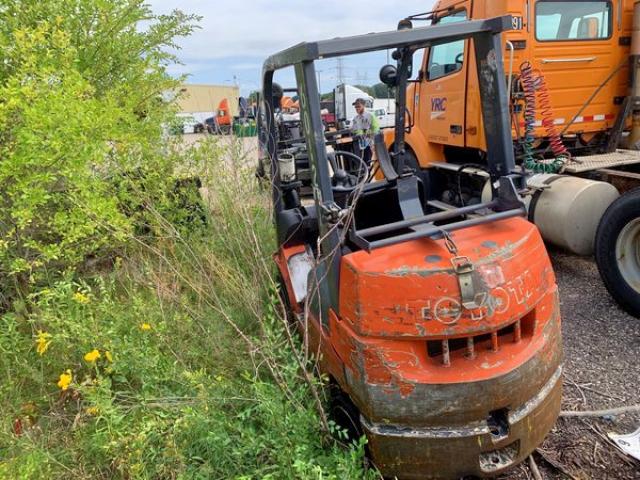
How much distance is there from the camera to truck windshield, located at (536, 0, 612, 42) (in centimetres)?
516

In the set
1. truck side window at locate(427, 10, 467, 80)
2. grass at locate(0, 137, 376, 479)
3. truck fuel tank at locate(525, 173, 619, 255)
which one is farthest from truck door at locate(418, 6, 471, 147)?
grass at locate(0, 137, 376, 479)

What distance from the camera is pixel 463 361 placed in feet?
6.73

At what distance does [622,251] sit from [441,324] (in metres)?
2.85

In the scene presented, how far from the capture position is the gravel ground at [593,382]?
2512mm

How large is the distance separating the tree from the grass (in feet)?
1.58

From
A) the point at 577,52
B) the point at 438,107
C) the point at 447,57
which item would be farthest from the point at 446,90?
the point at 577,52

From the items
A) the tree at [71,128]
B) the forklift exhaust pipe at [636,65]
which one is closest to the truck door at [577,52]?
the forklift exhaust pipe at [636,65]

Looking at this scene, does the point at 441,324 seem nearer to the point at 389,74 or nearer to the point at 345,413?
the point at 345,413

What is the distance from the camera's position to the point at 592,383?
3.18 m

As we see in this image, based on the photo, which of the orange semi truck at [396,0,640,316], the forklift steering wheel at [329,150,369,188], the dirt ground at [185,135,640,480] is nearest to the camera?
the dirt ground at [185,135,640,480]

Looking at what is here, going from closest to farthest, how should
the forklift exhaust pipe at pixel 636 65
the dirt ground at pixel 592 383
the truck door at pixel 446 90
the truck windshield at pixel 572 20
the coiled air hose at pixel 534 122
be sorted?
the dirt ground at pixel 592 383 → the coiled air hose at pixel 534 122 → the truck windshield at pixel 572 20 → the forklift exhaust pipe at pixel 636 65 → the truck door at pixel 446 90

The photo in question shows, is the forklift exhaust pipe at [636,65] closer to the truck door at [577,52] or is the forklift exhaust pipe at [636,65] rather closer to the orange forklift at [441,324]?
the truck door at [577,52]

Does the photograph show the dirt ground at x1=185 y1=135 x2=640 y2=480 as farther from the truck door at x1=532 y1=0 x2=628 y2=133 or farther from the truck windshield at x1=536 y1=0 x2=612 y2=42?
the truck windshield at x1=536 y1=0 x2=612 y2=42

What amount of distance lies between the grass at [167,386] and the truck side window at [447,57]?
2.83 meters
